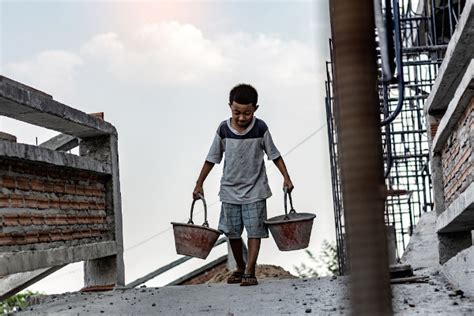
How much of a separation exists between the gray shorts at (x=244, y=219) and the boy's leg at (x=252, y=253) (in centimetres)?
4

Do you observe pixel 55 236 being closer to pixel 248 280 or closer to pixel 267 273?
pixel 248 280

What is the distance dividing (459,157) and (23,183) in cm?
320

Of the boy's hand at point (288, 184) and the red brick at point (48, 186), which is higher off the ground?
the red brick at point (48, 186)

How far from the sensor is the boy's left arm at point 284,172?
6166 mm

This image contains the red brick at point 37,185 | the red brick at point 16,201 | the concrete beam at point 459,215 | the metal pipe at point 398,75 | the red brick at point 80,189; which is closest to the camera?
the metal pipe at point 398,75

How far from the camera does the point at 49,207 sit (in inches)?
258

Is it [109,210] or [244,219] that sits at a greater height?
[109,210]

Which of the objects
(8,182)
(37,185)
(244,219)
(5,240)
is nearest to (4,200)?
(8,182)

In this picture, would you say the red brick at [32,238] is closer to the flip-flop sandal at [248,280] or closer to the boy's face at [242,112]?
the flip-flop sandal at [248,280]

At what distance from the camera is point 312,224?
618cm

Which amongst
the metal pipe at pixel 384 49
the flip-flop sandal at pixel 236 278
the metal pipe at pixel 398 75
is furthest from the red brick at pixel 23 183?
the metal pipe at pixel 384 49

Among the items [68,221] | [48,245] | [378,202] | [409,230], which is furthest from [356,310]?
[409,230]

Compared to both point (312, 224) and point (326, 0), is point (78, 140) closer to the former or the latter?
point (312, 224)

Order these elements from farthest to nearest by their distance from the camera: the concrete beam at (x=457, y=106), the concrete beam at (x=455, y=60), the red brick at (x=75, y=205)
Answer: the red brick at (x=75, y=205), the concrete beam at (x=455, y=60), the concrete beam at (x=457, y=106)
